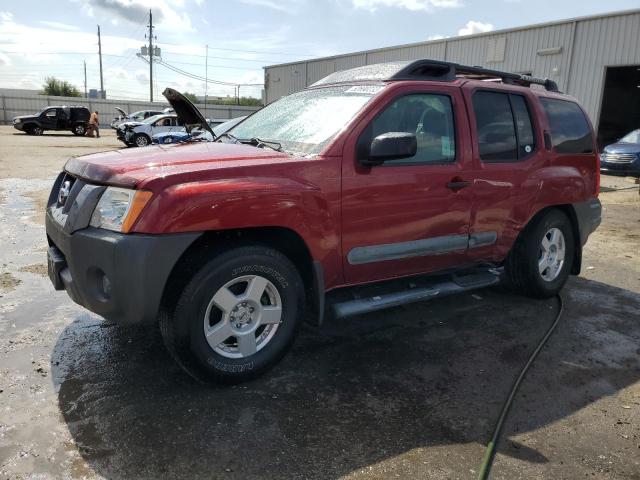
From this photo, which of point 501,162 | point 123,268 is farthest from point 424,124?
point 123,268

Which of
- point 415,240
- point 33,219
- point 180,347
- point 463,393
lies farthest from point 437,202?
point 33,219

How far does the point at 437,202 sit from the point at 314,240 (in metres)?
1.06

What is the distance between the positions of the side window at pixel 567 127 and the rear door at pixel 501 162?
227 mm

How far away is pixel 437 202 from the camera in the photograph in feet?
12.3

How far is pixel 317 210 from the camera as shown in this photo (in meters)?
3.21

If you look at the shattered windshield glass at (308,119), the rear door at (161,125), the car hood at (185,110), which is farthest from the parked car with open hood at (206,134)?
the rear door at (161,125)

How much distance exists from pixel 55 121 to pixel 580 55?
2861 cm

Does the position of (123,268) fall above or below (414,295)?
above

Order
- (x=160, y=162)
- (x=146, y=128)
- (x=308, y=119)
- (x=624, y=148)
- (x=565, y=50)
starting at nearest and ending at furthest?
(x=160, y=162), (x=308, y=119), (x=624, y=148), (x=565, y=50), (x=146, y=128)

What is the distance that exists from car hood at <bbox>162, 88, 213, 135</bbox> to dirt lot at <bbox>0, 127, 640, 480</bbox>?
177cm

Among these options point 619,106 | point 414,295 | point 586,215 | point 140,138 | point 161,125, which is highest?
point 619,106

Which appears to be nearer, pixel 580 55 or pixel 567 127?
pixel 567 127

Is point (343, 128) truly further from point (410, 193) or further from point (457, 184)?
point (457, 184)

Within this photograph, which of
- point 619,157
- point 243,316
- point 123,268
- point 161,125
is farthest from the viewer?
point 161,125
